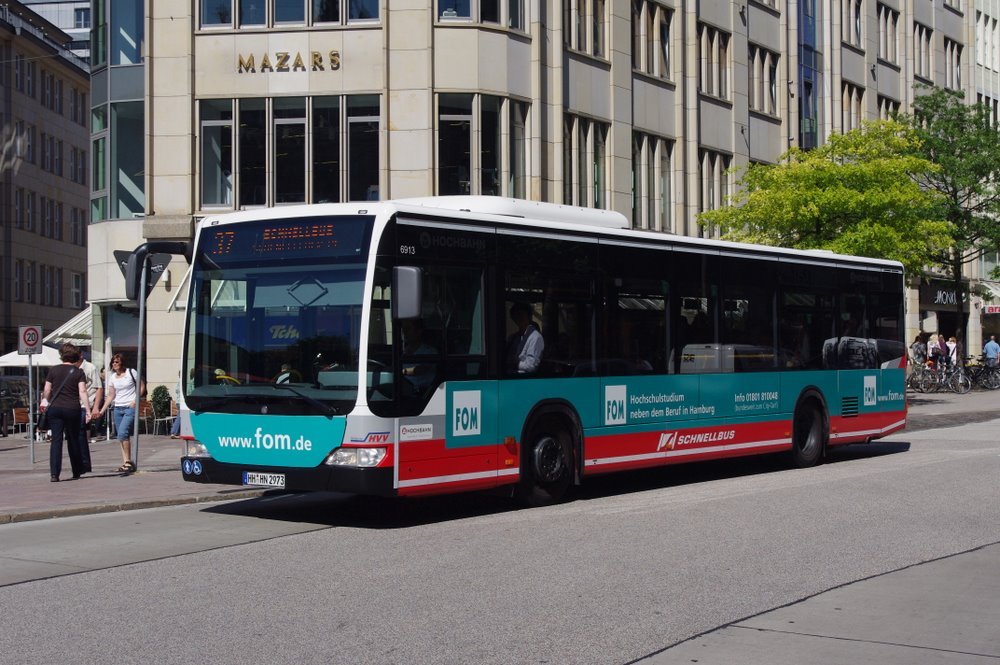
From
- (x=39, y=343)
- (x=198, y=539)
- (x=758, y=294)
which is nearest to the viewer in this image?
(x=198, y=539)

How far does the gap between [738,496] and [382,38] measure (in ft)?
56.6

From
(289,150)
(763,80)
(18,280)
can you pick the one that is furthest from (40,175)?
(289,150)

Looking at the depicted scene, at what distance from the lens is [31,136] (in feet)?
213

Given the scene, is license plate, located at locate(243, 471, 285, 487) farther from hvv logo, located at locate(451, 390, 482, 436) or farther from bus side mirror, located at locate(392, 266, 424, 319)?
bus side mirror, located at locate(392, 266, 424, 319)

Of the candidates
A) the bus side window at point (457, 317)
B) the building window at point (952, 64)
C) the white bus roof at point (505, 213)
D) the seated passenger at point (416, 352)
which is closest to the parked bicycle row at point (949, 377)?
the building window at point (952, 64)

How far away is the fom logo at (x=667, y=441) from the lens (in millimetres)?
14984

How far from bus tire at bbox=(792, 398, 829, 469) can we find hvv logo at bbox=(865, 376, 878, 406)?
136 centimetres

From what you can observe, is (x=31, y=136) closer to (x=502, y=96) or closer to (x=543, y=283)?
(x=502, y=96)

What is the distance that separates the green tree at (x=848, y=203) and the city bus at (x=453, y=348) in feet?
52.2

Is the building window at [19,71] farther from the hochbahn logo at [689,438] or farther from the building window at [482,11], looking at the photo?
the hochbahn logo at [689,438]

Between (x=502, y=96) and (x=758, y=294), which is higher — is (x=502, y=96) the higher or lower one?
the higher one

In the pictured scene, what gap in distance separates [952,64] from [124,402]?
48.7 m

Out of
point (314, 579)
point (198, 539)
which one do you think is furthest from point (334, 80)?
point (314, 579)

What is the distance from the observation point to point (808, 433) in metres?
18.1
